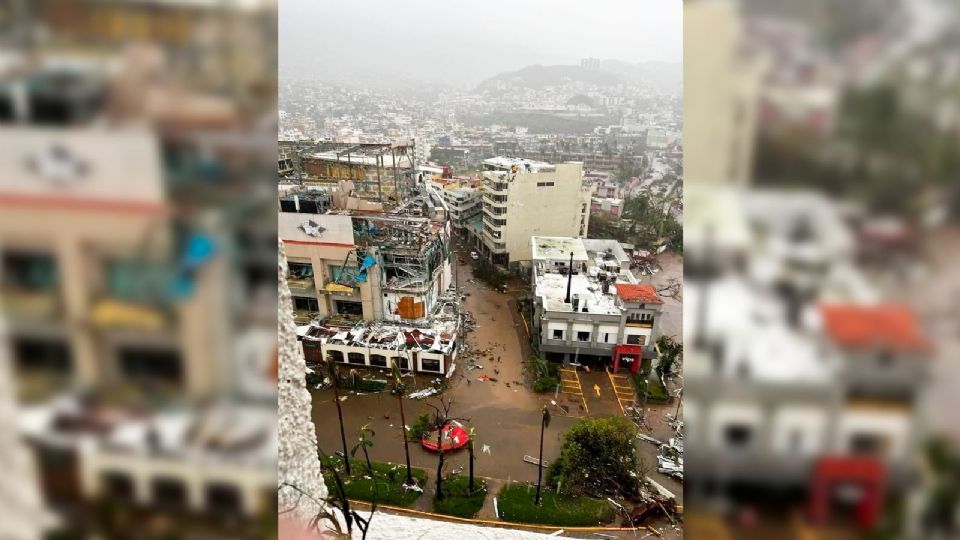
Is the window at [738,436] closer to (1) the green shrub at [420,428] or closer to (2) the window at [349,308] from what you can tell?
(1) the green shrub at [420,428]

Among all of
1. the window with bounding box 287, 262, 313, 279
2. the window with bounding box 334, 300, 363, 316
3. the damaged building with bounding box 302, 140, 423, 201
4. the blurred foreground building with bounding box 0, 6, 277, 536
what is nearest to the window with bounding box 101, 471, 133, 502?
the blurred foreground building with bounding box 0, 6, 277, 536

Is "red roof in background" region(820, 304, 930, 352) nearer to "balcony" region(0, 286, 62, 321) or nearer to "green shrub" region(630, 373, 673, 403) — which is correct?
"balcony" region(0, 286, 62, 321)

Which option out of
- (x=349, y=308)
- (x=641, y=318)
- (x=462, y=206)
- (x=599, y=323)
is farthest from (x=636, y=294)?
(x=462, y=206)

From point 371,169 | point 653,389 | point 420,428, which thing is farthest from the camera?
point 371,169

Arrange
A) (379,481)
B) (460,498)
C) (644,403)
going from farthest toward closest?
(644,403) → (379,481) → (460,498)

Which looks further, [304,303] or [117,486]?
[304,303]

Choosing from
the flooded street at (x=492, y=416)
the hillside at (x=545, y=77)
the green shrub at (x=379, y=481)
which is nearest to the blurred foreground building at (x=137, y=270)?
the green shrub at (x=379, y=481)

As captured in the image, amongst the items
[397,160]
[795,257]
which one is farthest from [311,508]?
[397,160]

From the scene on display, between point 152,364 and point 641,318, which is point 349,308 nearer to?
point 641,318

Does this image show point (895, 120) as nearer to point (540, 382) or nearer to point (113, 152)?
point (113, 152)
